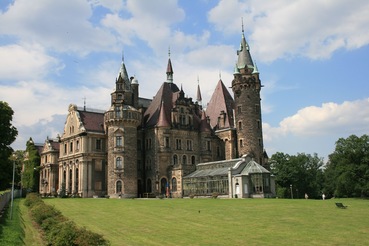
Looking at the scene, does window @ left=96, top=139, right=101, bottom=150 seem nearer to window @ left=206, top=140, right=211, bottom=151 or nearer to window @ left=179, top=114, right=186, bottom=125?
window @ left=179, top=114, right=186, bottom=125

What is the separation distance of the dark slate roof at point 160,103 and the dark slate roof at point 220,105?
8488mm

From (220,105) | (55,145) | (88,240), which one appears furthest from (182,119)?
(88,240)

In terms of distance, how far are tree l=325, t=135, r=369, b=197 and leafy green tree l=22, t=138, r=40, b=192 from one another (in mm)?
60346

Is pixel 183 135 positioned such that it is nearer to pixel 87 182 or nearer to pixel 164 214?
pixel 87 182

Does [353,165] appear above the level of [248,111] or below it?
below

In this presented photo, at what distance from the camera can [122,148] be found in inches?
2638

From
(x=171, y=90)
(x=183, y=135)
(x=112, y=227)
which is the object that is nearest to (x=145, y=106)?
(x=171, y=90)

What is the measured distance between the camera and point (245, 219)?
29.4 m

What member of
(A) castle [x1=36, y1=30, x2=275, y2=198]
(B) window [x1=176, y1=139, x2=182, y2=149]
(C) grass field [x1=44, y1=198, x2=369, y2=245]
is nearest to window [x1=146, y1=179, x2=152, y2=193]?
(A) castle [x1=36, y1=30, x2=275, y2=198]

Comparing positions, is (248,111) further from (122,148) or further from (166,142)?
(122,148)

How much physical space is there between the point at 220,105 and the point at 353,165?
25.9 m

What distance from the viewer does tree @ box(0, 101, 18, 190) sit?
2189 inches

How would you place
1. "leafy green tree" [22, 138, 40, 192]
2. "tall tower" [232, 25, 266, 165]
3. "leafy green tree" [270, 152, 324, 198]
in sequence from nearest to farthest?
"tall tower" [232, 25, 266, 165] < "leafy green tree" [270, 152, 324, 198] < "leafy green tree" [22, 138, 40, 192]

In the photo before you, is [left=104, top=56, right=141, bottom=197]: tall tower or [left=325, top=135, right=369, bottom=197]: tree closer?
[left=104, top=56, right=141, bottom=197]: tall tower
